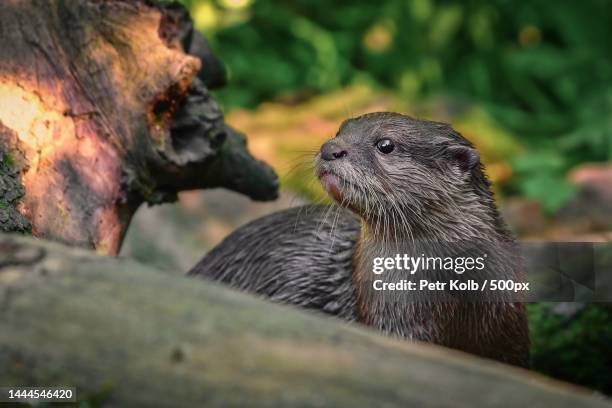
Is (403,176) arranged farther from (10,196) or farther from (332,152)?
(10,196)

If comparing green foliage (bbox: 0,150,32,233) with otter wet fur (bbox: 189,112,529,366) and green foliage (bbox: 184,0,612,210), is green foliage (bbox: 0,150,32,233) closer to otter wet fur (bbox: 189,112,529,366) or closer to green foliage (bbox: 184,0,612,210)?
otter wet fur (bbox: 189,112,529,366)

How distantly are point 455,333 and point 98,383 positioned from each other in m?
1.44

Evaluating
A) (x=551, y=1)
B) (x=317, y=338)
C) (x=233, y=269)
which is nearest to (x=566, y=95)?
(x=551, y=1)

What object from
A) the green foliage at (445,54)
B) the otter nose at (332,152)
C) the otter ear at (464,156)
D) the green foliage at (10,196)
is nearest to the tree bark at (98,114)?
the green foliage at (10,196)

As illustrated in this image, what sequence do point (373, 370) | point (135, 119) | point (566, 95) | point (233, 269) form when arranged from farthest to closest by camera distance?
point (566, 95), point (233, 269), point (135, 119), point (373, 370)

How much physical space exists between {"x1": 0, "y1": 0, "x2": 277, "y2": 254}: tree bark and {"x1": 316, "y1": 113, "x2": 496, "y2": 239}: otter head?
1.76 feet

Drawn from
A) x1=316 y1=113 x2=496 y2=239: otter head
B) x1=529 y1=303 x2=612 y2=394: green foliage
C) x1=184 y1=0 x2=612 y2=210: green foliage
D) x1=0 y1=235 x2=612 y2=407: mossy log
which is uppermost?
x1=184 y1=0 x2=612 y2=210: green foliage

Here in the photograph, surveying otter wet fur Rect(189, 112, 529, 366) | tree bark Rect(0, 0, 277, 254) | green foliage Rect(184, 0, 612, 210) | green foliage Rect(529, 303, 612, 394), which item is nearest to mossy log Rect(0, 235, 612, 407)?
tree bark Rect(0, 0, 277, 254)

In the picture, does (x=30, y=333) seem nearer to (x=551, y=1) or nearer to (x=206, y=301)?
(x=206, y=301)

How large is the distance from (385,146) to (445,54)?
5.10 m

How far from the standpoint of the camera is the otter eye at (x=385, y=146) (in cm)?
271

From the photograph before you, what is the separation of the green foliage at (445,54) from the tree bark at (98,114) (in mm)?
4038

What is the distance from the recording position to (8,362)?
155 centimetres

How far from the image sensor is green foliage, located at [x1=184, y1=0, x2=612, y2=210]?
7.17 m
